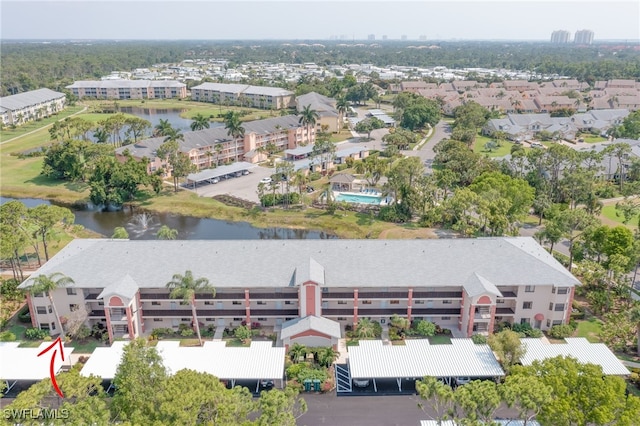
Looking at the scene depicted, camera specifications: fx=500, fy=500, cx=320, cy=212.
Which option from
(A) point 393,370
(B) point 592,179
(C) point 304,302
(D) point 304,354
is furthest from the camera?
(B) point 592,179

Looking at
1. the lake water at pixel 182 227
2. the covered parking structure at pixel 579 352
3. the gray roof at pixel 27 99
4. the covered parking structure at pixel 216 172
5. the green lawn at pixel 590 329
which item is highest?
the gray roof at pixel 27 99

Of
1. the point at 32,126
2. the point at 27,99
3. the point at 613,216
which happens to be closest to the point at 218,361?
the point at 613,216

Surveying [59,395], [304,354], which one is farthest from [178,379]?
[304,354]

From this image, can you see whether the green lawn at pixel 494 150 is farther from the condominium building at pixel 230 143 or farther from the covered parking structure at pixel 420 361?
the covered parking structure at pixel 420 361

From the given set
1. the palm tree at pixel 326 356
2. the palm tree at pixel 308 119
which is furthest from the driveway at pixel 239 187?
the palm tree at pixel 326 356

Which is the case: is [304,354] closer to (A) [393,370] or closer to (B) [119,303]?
(A) [393,370]

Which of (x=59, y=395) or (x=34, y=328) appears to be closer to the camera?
(x=59, y=395)

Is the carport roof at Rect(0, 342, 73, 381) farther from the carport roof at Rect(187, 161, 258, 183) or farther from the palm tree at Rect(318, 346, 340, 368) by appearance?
the carport roof at Rect(187, 161, 258, 183)
